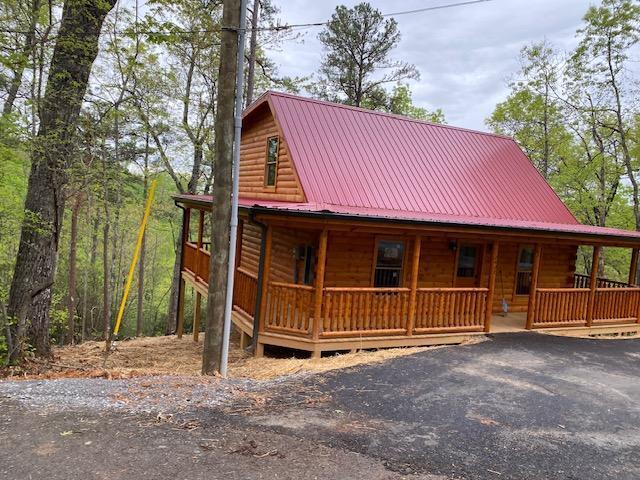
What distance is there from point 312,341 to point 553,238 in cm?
642

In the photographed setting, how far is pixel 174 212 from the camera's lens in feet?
93.1

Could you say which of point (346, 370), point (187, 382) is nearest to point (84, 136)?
point (187, 382)

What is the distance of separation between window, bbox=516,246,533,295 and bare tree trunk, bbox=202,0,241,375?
385 inches

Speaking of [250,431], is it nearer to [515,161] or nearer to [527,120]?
[515,161]

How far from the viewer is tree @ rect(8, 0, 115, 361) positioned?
9.05 m

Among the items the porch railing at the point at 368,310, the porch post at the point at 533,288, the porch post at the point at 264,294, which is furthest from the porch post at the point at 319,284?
the porch post at the point at 533,288

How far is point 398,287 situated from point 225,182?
530 cm

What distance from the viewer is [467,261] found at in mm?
12906

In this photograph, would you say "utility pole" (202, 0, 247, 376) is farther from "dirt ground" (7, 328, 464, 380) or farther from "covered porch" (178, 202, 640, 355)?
"covered porch" (178, 202, 640, 355)

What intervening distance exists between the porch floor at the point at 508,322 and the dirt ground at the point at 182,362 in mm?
2800

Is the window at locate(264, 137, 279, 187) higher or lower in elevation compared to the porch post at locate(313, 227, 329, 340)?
higher

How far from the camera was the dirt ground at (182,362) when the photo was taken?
25.8 feet

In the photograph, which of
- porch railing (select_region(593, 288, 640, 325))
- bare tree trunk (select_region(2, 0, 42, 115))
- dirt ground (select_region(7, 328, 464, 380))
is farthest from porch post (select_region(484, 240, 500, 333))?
bare tree trunk (select_region(2, 0, 42, 115))

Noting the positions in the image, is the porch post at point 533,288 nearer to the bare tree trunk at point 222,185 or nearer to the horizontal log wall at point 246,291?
the horizontal log wall at point 246,291
